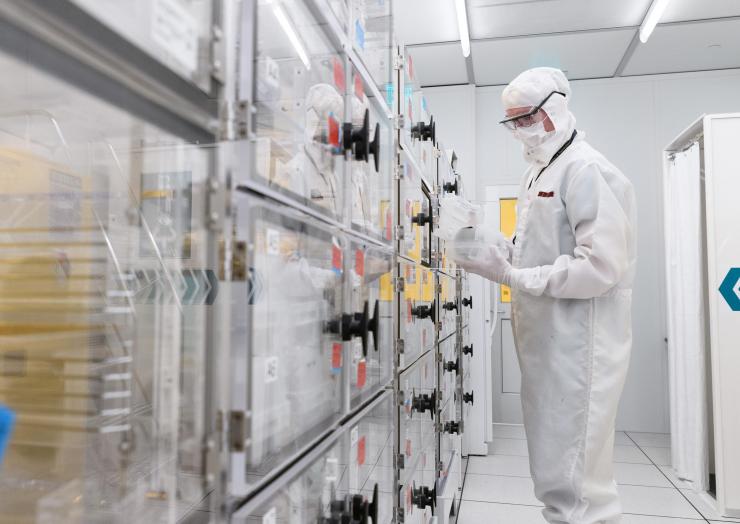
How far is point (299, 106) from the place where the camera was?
96 centimetres

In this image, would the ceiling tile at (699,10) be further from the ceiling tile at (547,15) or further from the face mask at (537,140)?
the face mask at (537,140)

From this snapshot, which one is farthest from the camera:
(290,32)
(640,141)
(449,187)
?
(640,141)

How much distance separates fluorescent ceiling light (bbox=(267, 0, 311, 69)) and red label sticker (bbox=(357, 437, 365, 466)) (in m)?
0.80

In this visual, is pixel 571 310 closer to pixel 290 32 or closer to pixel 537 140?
pixel 537 140

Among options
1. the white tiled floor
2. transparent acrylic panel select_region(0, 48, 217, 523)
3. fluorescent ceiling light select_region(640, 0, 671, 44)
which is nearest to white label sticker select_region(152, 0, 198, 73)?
transparent acrylic panel select_region(0, 48, 217, 523)

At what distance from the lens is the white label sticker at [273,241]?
0.78 meters

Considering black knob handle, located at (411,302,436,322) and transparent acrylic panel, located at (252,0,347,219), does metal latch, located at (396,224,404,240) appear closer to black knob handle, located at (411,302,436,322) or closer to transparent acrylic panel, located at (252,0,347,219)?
black knob handle, located at (411,302,436,322)

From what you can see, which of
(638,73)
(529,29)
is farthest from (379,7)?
(638,73)

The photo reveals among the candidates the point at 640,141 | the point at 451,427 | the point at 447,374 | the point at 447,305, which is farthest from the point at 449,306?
the point at 640,141

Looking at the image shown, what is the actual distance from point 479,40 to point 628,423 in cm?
353

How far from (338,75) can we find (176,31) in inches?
20.4

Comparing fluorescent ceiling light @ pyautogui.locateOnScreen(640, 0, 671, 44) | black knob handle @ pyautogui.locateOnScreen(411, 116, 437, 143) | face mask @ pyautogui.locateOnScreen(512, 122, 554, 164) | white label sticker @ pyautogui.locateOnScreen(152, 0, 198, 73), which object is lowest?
white label sticker @ pyautogui.locateOnScreen(152, 0, 198, 73)

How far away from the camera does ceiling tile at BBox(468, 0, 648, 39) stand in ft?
12.6

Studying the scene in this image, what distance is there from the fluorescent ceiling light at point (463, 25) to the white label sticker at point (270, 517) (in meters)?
3.68
